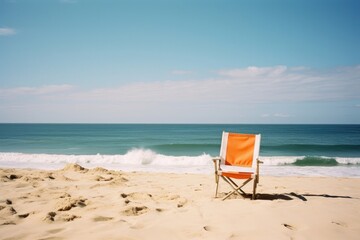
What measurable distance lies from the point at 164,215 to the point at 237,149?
2.67 m

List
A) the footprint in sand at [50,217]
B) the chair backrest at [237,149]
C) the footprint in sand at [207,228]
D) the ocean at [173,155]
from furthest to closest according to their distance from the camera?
the ocean at [173,155]
the chair backrest at [237,149]
the footprint in sand at [50,217]
the footprint in sand at [207,228]

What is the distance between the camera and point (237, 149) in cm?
578

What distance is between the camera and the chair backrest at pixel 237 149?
18.7 ft

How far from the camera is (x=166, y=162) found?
15047 mm

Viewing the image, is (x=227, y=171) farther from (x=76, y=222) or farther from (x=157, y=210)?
(x=76, y=222)

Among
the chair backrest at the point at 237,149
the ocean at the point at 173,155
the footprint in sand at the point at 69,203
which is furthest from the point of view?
the ocean at the point at 173,155

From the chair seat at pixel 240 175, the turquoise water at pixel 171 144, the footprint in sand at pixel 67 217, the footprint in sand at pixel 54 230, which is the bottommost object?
the turquoise water at pixel 171 144

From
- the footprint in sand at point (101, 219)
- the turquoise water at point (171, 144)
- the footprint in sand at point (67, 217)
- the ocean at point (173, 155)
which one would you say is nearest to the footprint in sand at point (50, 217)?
the footprint in sand at point (67, 217)

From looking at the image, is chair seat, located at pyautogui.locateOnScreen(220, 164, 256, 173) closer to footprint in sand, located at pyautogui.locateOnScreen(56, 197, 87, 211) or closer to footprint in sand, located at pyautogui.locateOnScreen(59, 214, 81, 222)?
footprint in sand, located at pyautogui.locateOnScreen(56, 197, 87, 211)

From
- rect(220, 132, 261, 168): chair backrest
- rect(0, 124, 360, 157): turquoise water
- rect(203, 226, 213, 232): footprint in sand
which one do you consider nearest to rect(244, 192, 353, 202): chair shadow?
rect(220, 132, 261, 168): chair backrest

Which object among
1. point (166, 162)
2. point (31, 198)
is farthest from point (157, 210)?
point (166, 162)

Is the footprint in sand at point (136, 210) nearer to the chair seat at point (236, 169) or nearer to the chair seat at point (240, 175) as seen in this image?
the chair seat at point (240, 175)

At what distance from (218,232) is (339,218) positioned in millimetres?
1868

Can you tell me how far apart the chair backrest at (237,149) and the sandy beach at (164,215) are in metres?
0.77
